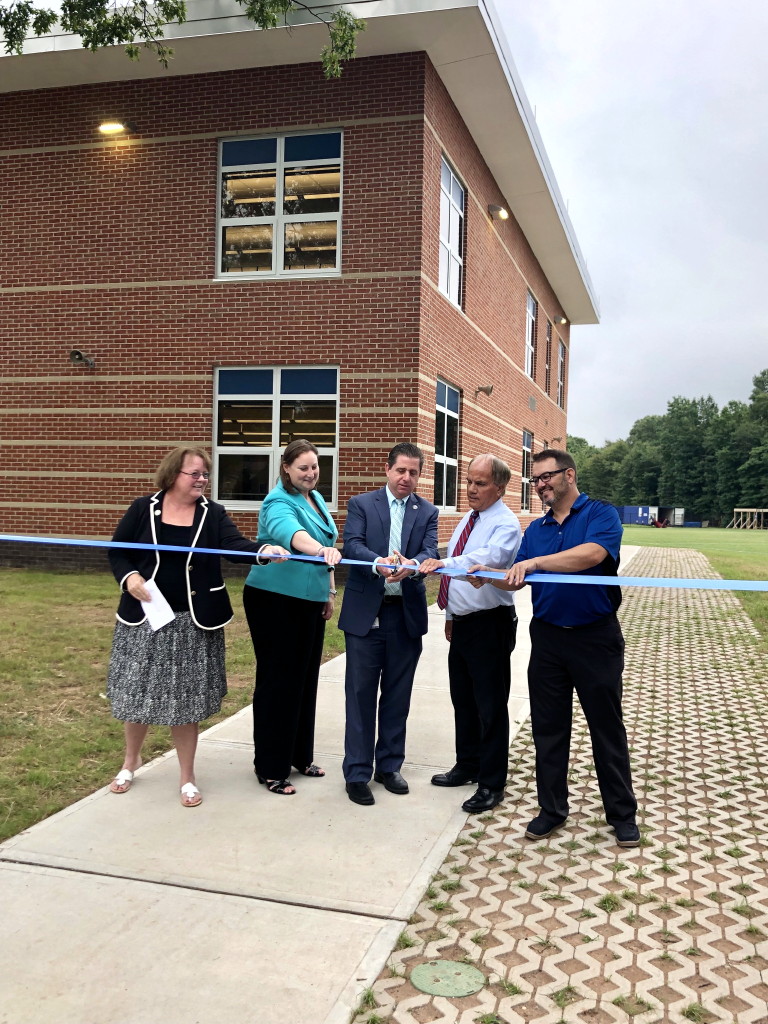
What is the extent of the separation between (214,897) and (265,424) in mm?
10899

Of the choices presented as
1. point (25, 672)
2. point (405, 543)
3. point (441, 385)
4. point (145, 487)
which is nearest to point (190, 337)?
point (145, 487)

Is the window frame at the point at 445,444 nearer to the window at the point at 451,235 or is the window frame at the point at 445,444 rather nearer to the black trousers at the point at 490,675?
the window at the point at 451,235

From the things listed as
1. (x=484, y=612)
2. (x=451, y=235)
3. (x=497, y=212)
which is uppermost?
(x=497, y=212)

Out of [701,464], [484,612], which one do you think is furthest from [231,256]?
[701,464]

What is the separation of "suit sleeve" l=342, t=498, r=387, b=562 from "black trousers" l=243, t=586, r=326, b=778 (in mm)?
387

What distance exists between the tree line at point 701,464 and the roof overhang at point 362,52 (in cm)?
9637

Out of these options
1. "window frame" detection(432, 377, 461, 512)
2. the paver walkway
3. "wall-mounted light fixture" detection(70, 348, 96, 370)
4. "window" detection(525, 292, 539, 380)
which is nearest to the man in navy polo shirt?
the paver walkway

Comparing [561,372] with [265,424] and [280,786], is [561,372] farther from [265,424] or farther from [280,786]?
[280,786]

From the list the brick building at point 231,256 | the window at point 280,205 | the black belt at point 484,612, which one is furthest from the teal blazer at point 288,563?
the window at point 280,205

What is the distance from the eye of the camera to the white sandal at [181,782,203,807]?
14.5ft

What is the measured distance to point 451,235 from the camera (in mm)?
15273

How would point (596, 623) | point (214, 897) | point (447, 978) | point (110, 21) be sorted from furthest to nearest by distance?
point (110, 21) < point (596, 623) < point (214, 897) < point (447, 978)

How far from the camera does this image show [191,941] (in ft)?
10.0

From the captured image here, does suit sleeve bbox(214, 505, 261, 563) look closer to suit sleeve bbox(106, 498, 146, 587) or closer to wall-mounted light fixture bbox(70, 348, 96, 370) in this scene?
suit sleeve bbox(106, 498, 146, 587)
